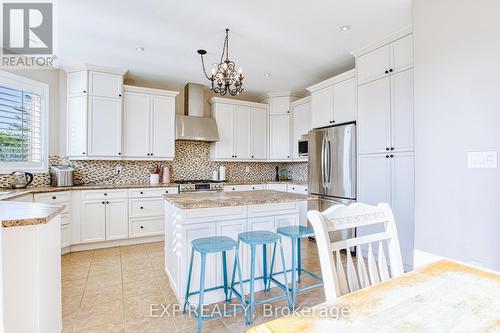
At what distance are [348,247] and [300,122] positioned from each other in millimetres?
4031

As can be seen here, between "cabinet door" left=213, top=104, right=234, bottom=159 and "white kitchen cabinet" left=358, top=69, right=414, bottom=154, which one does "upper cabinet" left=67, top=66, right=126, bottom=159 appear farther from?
"white kitchen cabinet" left=358, top=69, right=414, bottom=154

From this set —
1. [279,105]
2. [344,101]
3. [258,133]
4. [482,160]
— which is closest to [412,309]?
[482,160]

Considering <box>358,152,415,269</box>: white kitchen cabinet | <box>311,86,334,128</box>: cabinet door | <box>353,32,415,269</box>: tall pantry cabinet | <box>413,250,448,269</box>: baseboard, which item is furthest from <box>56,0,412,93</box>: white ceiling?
<box>413,250,448,269</box>: baseboard

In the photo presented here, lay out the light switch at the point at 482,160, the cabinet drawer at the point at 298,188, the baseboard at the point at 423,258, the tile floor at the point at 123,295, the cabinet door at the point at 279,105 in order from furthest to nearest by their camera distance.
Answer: the cabinet door at the point at 279,105, the cabinet drawer at the point at 298,188, the baseboard at the point at 423,258, the tile floor at the point at 123,295, the light switch at the point at 482,160

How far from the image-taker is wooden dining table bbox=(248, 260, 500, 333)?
66 centimetres

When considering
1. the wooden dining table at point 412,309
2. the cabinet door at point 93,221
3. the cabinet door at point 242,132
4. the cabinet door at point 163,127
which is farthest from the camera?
the cabinet door at point 242,132

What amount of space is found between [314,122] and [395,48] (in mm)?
1525

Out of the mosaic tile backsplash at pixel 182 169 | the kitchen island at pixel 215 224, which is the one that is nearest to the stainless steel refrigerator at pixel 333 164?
the kitchen island at pixel 215 224

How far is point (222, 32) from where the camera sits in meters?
2.89

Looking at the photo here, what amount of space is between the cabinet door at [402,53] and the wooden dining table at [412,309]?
247 cm

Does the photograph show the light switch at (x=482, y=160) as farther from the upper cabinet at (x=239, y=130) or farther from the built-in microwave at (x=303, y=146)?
the upper cabinet at (x=239, y=130)

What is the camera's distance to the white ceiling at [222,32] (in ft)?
7.96

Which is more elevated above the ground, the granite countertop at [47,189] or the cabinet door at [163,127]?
the cabinet door at [163,127]

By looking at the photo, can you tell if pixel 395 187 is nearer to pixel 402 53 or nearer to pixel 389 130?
pixel 389 130
